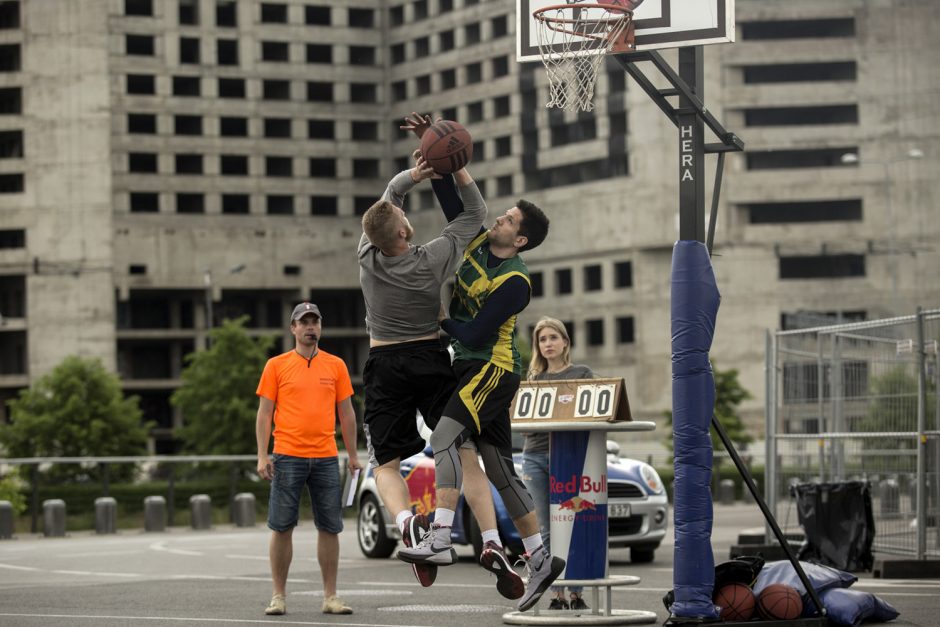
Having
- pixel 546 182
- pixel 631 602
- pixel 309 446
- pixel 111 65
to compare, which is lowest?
pixel 631 602

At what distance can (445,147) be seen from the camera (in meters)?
9.80

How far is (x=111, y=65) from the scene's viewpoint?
102938mm

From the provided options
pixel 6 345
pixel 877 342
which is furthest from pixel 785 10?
pixel 877 342

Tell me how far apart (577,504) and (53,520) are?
2146cm

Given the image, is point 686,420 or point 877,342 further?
point 877,342

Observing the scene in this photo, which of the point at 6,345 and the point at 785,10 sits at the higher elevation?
the point at 785,10

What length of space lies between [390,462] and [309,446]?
313 centimetres

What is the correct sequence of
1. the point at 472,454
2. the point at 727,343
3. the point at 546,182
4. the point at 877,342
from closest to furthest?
the point at 472,454, the point at 877,342, the point at 727,343, the point at 546,182

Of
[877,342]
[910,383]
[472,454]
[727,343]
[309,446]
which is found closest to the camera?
[472,454]

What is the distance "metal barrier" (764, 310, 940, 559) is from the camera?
683 inches

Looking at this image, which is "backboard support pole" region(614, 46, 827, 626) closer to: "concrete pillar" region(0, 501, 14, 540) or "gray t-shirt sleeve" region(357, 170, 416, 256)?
"gray t-shirt sleeve" region(357, 170, 416, 256)

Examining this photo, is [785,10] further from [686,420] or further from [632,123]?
[686,420]

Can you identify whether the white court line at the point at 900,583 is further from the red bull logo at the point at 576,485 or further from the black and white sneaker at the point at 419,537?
the black and white sneaker at the point at 419,537

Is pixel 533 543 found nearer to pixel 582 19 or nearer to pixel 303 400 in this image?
pixel 582 19
